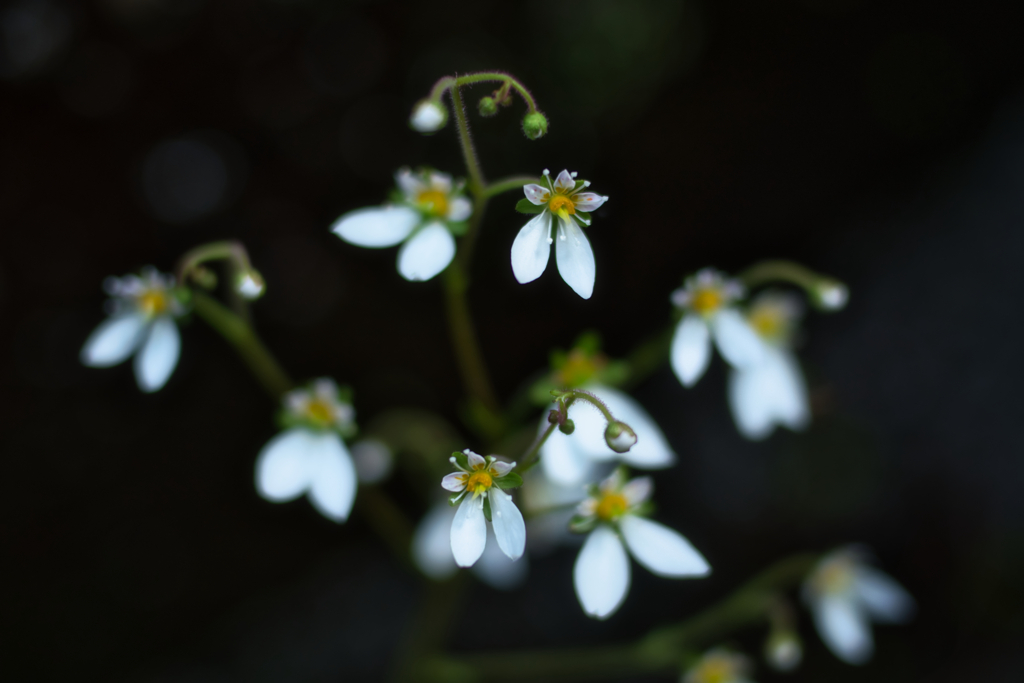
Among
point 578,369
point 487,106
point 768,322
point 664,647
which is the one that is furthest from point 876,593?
point 487,106

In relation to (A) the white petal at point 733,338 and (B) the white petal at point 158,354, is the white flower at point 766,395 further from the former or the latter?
(B) the white petal at point 158,354

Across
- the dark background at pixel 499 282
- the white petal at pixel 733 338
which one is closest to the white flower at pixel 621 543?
the white petal at pixel 733 338

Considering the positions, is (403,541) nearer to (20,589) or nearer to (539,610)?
(539,610)

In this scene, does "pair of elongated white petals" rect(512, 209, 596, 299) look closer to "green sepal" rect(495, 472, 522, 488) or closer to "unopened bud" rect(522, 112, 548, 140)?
"unopened bud" rect(522, 112, 548, 140)

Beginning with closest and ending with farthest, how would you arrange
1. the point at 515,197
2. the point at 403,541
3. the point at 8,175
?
1. the point at 403,541
2. the point at 8,175
3. the point at 515,197

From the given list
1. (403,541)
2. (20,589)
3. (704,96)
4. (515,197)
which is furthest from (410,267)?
(20,589)

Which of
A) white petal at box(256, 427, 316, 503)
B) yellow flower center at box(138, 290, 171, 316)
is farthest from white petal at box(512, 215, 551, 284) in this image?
yellow flower center at box(138, 290, 171, 316)

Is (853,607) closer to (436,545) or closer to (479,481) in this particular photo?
(436,545)
